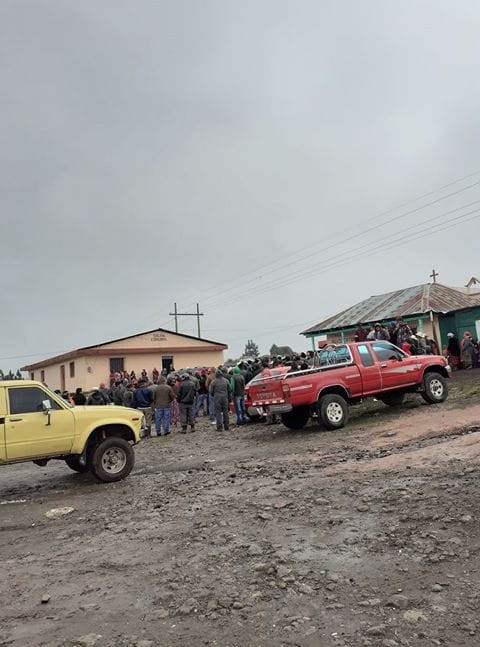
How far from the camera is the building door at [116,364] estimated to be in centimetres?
3509

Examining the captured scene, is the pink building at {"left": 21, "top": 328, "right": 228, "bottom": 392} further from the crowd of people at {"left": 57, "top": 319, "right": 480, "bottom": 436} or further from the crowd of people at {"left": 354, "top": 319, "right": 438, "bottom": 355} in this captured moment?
the crowd of people at {"left": 354, "top": 319, "right": 438, "bottom": 355}

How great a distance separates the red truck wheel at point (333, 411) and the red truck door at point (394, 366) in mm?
1335

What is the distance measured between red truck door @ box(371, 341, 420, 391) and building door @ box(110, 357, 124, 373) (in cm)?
2405

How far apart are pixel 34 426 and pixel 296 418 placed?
701 centimetres

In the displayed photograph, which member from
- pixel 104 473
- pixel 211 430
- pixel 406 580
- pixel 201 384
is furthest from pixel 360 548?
pixel 201 384

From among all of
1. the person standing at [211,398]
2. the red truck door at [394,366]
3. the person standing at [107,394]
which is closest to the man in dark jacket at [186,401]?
the person standing at [211,398]

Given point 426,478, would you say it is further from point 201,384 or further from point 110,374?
point 110,374

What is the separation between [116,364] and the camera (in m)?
35.2

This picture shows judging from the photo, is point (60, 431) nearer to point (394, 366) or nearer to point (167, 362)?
point (394, 366)

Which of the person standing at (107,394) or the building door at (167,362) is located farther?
the building door at (167,362)

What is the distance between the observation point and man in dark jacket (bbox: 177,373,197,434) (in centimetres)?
1592

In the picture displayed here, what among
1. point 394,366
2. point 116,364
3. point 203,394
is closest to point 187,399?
point 203,394

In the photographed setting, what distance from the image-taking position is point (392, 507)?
246 inches

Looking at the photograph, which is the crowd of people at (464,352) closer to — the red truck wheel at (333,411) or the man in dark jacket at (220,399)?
the red truck wheel at (333,411)
